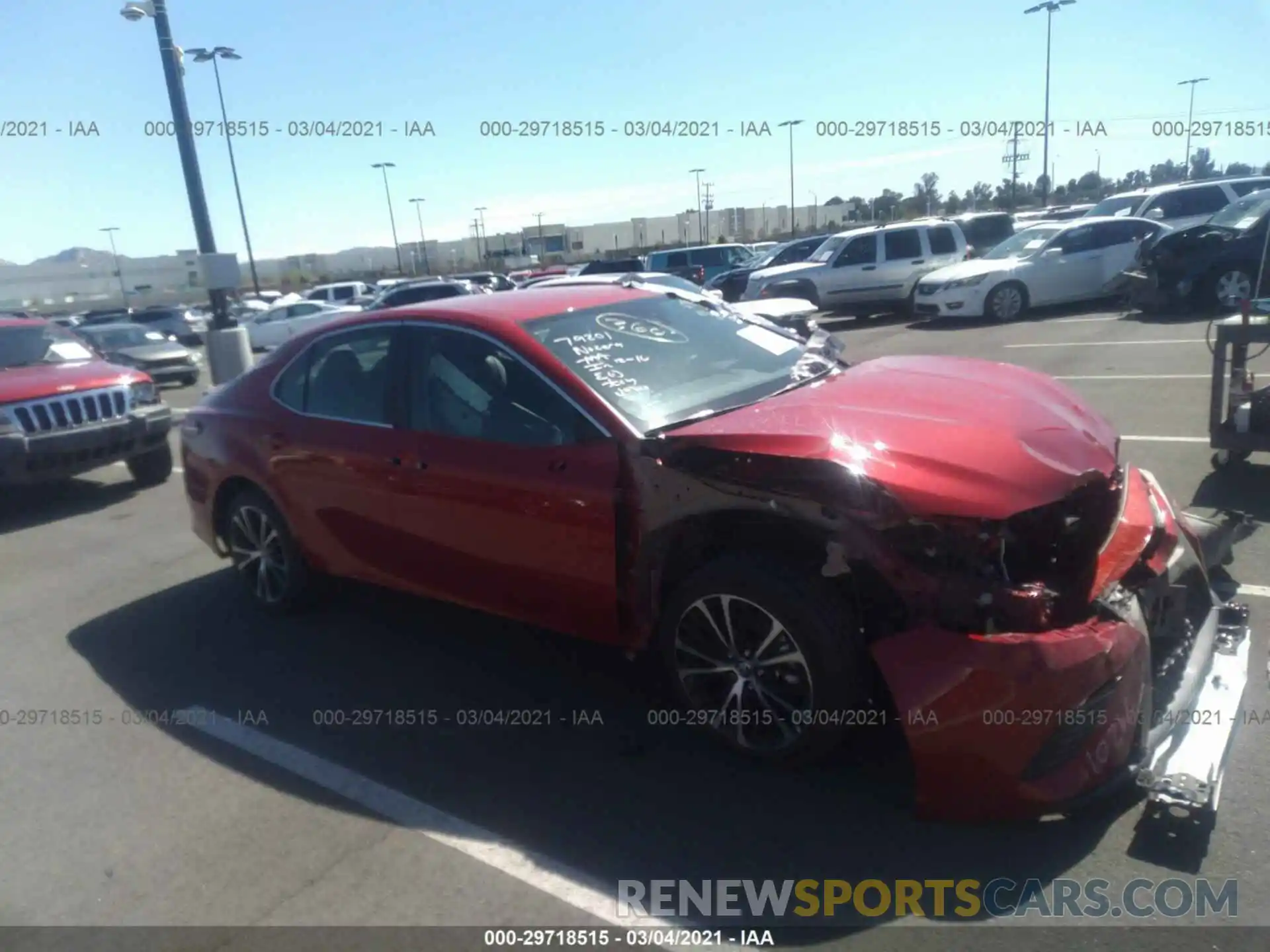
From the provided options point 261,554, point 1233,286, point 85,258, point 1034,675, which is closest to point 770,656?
point 1034,675

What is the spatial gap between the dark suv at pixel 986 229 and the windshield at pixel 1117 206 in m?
1.82

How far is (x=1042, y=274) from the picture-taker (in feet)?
52.5

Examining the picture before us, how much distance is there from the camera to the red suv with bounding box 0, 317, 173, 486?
25.2ft

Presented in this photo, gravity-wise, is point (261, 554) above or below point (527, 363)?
below

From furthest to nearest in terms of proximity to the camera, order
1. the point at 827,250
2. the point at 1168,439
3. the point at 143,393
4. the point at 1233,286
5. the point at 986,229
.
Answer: the point at 986,229 < the point at 827,250 < the point at 1233,286 < the point at 143,393 < the point at 1168,439

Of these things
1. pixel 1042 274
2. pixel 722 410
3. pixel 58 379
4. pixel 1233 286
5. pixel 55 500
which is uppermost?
pixel 722 410

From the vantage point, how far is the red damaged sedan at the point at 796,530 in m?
2.92

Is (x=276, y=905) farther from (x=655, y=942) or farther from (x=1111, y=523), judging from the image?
(x=1111, y=523)

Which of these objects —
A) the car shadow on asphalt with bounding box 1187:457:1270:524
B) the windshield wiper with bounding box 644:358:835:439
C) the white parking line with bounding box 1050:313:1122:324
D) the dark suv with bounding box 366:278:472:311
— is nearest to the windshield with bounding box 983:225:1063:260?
the white parking line with bounding box 1050:313:1122:324

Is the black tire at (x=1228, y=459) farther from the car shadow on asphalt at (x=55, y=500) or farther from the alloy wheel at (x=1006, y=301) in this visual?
the alloy wheel at (x=1006, y=301)

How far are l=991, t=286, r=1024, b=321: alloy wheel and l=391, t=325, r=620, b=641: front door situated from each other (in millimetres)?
13618

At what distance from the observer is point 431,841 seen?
127 inches

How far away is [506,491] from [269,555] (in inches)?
79.4

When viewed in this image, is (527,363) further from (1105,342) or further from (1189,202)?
(1189,202)
